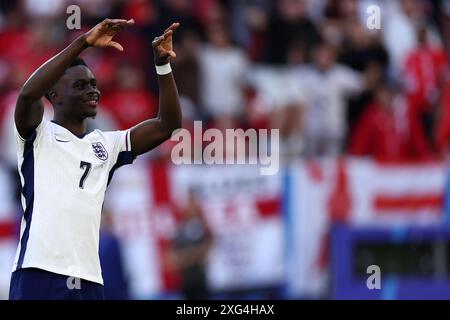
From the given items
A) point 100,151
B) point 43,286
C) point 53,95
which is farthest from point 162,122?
point 43,286

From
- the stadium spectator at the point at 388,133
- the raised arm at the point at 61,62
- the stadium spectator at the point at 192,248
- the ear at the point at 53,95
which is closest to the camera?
the raised arm at the point at 61,62

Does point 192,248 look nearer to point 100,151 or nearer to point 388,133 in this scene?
point 388,133

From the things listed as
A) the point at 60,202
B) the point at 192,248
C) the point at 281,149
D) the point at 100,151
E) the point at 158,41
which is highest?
the point at 158,41

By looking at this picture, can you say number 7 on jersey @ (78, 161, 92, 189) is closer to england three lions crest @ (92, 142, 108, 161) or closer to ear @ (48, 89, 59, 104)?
england three lions crest @ (92, 142, 108, 161)

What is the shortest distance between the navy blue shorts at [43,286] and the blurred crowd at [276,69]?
735 centimetres

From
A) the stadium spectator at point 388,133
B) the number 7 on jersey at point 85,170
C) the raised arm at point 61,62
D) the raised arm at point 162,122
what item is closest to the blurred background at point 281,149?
the stadium spectator at point 388,133

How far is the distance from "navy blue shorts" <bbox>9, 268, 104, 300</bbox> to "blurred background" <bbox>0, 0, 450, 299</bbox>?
4545 millimetres

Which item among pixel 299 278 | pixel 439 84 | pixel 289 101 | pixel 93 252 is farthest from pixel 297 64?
pixel 93 252

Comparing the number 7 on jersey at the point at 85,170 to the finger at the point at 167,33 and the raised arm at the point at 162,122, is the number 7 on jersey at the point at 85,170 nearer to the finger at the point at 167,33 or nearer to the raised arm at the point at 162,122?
the raised arm at the point at 162,122

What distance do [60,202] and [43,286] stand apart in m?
0.45

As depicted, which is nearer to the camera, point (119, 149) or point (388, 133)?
point (119, 149)

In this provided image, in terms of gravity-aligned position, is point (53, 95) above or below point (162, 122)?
above

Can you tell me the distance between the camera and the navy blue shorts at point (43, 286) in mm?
6590

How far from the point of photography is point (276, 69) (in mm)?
15461
